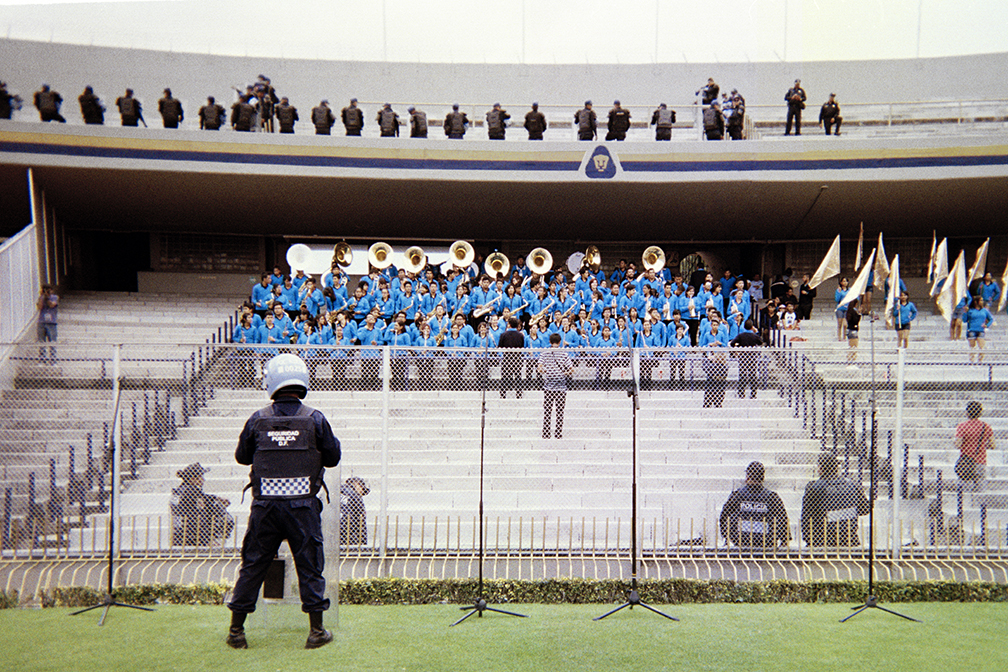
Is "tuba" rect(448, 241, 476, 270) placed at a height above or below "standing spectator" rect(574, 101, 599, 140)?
below

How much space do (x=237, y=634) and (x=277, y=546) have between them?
0.66 m

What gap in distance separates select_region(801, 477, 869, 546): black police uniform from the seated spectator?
5726 mm

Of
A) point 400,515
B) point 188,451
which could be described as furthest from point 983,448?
point 188,451

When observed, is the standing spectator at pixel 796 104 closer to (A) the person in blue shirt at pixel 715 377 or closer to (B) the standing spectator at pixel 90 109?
(A) the person in blue shirt at pixel 715 377

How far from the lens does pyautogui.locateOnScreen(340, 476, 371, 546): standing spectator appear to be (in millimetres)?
7590

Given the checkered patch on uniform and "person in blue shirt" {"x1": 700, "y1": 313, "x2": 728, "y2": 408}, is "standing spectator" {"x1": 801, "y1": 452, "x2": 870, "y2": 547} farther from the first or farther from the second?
the checkered patch on uniform

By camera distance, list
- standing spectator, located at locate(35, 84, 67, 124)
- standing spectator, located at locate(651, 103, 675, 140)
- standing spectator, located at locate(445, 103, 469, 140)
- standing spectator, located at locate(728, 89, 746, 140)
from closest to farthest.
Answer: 1. standing spectator, located at locate(35, 84, 67, 124)
2. standing spectator, located at locate(651, 103, 675, 140)
3. standing spectator, located at locate(728, 89, 746, 140)
4. standing spectator, located at locate(445, 103, 469, 140)

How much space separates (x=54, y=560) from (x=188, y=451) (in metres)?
1.56

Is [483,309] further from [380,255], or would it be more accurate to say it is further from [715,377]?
[715,377]

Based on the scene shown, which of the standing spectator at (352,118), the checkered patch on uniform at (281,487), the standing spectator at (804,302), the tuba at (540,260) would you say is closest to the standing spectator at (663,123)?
the tuba at (540,260)

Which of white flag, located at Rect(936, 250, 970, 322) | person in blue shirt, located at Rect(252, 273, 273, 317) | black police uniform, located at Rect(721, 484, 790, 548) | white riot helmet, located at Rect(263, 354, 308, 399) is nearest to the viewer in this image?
white riot helmet, located at Rect(263, 354, 308, 399)

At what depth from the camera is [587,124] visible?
58.8ft

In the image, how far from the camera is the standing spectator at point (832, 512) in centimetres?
754

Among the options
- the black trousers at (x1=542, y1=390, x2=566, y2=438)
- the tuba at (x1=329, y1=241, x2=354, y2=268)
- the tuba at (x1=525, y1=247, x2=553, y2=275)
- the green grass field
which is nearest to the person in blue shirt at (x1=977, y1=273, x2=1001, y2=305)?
the tuba at (x1=525, y1=247, x2=553, y2=275)
